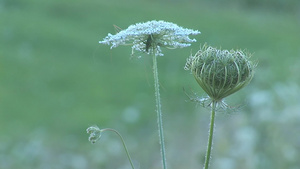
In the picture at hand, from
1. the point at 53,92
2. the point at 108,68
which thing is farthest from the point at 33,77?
the point at 108,68

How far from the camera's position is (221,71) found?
1729 millimetres

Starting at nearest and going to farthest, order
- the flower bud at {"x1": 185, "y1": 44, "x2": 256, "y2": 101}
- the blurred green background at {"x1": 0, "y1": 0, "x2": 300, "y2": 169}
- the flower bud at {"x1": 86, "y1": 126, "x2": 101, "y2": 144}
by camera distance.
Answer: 1. the flower bud at {"x1": 185, "y1": 44, "x2": 256, "y2": 101}
2. the flower bud at {"x1": 86, "y1": 126, "x2": 101, "y2": 144}
3. the blurred green background at {"x1": 0, "y1": 0, "x2": 300, "y2": 169}

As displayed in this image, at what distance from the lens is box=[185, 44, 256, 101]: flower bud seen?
5.67 ft

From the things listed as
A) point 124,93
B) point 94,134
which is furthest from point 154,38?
point 124,93

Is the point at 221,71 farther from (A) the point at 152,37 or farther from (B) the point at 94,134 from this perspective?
(B) the point at 94,134

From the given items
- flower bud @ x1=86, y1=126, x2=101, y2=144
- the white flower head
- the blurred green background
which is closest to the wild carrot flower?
the white flower head

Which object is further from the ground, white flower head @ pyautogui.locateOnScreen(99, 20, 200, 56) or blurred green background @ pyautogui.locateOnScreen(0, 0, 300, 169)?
blurred green background @ pyautogui.locateOnScreen(0, 0, 300, 169)

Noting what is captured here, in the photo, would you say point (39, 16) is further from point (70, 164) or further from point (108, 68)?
point (70, 164)

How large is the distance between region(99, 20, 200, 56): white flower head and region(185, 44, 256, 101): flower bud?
75 millimetres

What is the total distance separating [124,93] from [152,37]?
10.1 m

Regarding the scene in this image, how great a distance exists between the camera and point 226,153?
581cm

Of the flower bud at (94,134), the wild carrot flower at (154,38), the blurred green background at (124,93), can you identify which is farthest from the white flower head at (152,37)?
the blurred green background at (124,93)

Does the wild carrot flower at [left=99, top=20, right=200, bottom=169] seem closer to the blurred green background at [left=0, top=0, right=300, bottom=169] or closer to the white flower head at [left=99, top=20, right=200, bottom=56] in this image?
the white flower head at [left=99, top=20, right=200, bottom=56]

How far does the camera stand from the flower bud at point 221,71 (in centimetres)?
173
